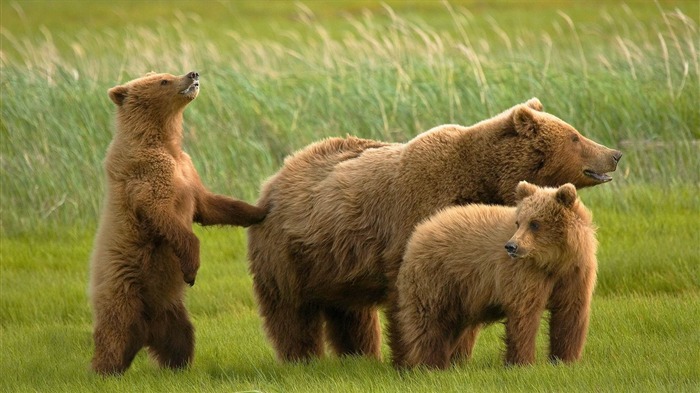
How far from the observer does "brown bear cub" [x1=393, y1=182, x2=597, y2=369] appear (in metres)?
6.48

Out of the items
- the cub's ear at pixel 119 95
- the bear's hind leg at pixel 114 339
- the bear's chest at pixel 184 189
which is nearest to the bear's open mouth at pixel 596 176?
the bear's chest at pixel 184 189

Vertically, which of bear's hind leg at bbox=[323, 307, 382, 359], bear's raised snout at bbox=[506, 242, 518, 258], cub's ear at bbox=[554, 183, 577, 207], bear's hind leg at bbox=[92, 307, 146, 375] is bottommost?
bear's hind leg at bbox=[323, 307, 382, 359]

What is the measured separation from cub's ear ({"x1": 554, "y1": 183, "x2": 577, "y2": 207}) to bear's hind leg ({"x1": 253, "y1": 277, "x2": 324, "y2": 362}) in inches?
84.5

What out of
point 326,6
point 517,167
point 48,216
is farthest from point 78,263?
point 326,6

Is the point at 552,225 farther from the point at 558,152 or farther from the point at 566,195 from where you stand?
the point at 558,152

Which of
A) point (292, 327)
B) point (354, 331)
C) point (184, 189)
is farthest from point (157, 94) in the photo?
point (354, 331)

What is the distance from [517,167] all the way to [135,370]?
293 centimetres

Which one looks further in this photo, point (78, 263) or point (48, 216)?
point (48, 216)

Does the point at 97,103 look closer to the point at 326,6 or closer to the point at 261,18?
the point at 261,18

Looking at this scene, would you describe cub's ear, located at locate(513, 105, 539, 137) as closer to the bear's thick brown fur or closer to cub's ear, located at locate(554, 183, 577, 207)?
the bear's thick brown fur

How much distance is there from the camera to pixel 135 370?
25.8 feet

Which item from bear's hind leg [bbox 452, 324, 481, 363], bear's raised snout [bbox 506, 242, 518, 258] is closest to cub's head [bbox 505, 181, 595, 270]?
bear's raised snout [bbox 506, 242, 518, 258]

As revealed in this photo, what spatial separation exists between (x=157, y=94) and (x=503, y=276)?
287 cm

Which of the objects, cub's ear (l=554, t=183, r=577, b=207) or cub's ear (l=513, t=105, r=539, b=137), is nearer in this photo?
cub's ear (l=554, t=183, r=577, b=207)
